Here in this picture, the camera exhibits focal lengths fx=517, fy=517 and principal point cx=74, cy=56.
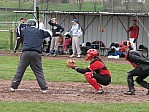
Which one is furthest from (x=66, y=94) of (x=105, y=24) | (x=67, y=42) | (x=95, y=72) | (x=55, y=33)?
(x=105, y=24)

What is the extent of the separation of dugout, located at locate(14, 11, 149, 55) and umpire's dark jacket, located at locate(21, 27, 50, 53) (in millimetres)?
13854

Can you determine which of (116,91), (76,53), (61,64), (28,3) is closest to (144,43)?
(76,53)

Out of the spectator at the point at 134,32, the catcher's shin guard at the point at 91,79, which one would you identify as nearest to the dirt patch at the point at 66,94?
the catcher's shin guard at the point at 91,79

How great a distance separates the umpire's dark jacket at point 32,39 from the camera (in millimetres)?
12711

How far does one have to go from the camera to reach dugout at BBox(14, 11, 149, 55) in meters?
27.2

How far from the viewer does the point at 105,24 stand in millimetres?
28422

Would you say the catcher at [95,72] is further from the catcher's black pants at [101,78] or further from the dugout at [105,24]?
the dugout at [105,24]

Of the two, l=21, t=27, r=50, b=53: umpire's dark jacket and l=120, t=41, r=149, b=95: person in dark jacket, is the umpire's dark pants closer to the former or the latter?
l=21, t=27, r=50, b=53: umpire's dark jacket

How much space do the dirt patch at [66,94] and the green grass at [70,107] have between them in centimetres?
78

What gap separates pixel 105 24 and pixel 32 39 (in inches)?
629

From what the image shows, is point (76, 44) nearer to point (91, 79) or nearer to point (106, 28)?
point (106, 28)

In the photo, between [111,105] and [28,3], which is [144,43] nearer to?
[111,105]

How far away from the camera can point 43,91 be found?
13.0 m

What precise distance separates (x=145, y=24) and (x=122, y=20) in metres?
1.45
